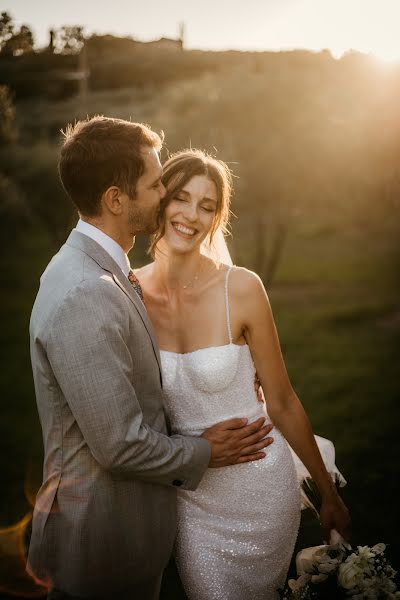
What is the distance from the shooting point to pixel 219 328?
9.01ft

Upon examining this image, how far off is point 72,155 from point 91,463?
1211mm

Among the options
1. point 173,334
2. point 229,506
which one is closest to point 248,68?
point 173,334

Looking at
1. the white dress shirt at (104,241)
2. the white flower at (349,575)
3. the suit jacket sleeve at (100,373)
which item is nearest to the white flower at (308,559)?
the white flower at (349,575)

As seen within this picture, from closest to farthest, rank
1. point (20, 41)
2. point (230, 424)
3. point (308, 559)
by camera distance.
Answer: point (308, 559)
point (230, 424)
point (20, 41)

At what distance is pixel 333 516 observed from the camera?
2861 mm

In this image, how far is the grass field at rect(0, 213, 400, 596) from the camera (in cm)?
511

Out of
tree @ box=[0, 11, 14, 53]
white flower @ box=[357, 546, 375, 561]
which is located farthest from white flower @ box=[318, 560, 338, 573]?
tree @ box=[0, 11, 14, 53]

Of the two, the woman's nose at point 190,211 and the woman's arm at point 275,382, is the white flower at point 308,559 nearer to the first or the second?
the woman's arm at point 275,382

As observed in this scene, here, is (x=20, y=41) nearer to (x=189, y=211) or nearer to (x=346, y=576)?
(x=189, y=211)

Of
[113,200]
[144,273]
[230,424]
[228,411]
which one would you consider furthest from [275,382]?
[113,200]

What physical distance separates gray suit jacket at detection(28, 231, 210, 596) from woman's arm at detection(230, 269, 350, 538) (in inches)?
23.0

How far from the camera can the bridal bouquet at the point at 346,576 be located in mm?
2020

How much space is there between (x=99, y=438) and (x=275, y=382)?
107 cm

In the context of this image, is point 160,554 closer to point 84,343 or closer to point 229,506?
point 229,506
